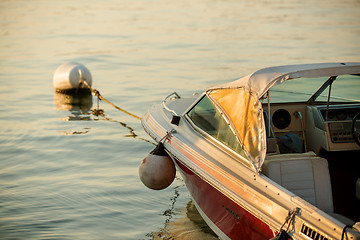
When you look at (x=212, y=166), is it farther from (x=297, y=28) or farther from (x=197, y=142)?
(x=297, y=28)

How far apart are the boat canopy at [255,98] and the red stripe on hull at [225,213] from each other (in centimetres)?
49

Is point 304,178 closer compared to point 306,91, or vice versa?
point 304,178

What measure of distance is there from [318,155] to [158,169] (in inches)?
68.7

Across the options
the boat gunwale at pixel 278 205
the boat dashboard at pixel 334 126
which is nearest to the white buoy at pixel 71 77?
the boat dashboard at pixel 334 126

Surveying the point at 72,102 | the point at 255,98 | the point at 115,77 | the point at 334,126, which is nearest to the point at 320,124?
the point at 334,126

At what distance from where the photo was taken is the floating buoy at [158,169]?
6.25 m

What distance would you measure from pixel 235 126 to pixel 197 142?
2.41ft

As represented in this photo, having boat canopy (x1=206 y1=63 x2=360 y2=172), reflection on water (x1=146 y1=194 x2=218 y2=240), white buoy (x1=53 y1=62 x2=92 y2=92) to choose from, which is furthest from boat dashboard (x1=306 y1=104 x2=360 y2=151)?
white buoy (x1=53 y1=62 x2=92 y2=92)

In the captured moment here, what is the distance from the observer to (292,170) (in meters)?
4.95

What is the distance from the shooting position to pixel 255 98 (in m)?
4.86

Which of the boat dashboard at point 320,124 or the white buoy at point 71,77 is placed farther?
the white buoy at point 71,77

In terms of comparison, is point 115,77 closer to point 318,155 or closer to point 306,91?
point 306,91

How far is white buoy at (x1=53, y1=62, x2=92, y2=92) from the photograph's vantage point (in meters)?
12.9

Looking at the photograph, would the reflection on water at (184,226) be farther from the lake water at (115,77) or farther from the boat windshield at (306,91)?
the boat windshield at (306,91)
